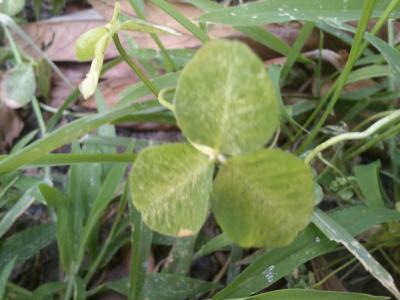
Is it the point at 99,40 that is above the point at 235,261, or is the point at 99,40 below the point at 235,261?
above

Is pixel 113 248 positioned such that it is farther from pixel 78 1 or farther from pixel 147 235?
pixel 78 1

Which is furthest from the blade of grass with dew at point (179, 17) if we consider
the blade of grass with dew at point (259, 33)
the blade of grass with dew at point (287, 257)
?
the blade of grass with dew at point (287, 257)

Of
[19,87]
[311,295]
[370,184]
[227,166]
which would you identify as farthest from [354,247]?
[19,87]

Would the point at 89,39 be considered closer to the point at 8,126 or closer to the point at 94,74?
the point at 94,74

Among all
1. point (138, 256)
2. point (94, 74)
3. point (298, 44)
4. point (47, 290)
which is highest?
point (94, 74)

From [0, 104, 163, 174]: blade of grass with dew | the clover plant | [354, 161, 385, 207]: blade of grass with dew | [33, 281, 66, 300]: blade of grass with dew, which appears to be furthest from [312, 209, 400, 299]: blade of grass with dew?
[33, 281, 66, 300]: blade of grass with dew

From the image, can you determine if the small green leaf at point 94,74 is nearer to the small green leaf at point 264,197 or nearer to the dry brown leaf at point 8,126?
the small green leaf at point 264,197

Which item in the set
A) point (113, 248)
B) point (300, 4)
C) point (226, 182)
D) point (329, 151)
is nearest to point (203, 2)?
point (300, 4)
